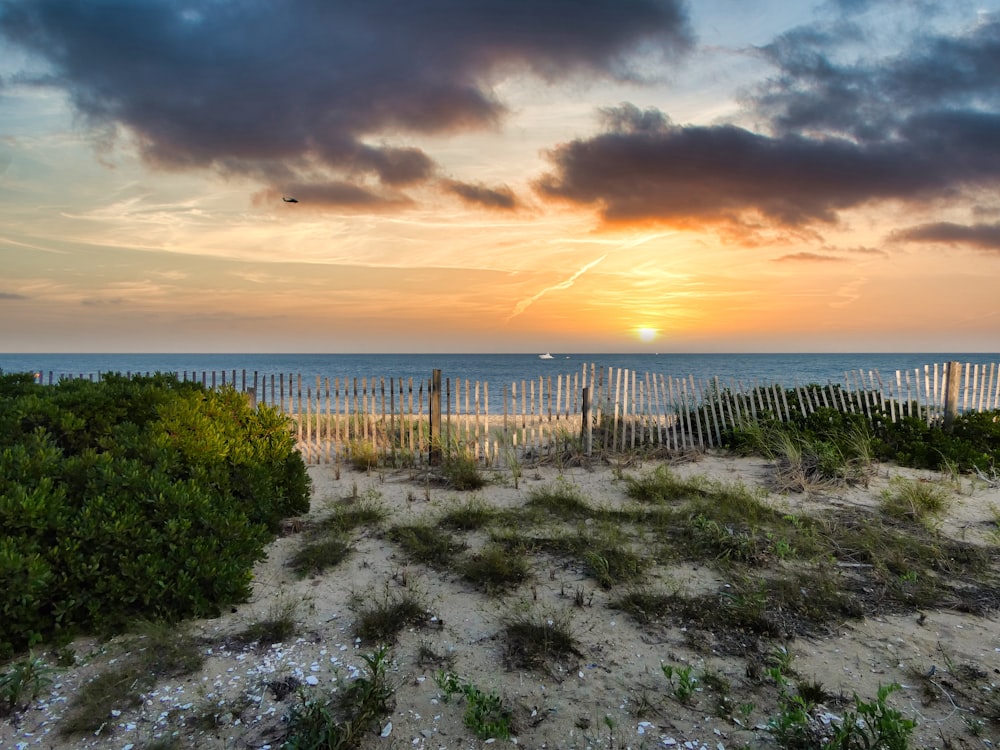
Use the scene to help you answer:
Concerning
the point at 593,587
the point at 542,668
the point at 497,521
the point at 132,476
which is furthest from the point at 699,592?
the point at 132,476

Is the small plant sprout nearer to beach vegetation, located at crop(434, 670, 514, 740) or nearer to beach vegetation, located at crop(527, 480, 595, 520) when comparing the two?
beach vegetation, located at crop(434, 670, 514, 740)

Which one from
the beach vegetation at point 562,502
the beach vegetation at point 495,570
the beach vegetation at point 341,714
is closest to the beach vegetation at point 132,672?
the beach vegetation at point 341,714

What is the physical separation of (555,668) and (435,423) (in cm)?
793

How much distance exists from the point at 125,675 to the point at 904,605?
591 centimetres

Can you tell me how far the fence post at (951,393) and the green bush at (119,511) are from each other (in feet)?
44.0

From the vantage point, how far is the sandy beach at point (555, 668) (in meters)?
3.17

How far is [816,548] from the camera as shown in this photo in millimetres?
5910

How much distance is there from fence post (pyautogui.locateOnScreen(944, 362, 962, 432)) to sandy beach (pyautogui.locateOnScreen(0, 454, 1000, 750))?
351 inches

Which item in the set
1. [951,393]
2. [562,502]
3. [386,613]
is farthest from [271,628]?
[951,393]

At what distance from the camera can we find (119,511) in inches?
169

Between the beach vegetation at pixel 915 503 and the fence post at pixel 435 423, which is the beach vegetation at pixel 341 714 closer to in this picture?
the beach vegetation at pixel 915 503

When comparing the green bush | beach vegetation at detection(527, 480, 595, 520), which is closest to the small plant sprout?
the green bush

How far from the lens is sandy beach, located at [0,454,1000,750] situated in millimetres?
3168

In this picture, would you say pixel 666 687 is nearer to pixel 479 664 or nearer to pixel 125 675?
pixel 479 664
